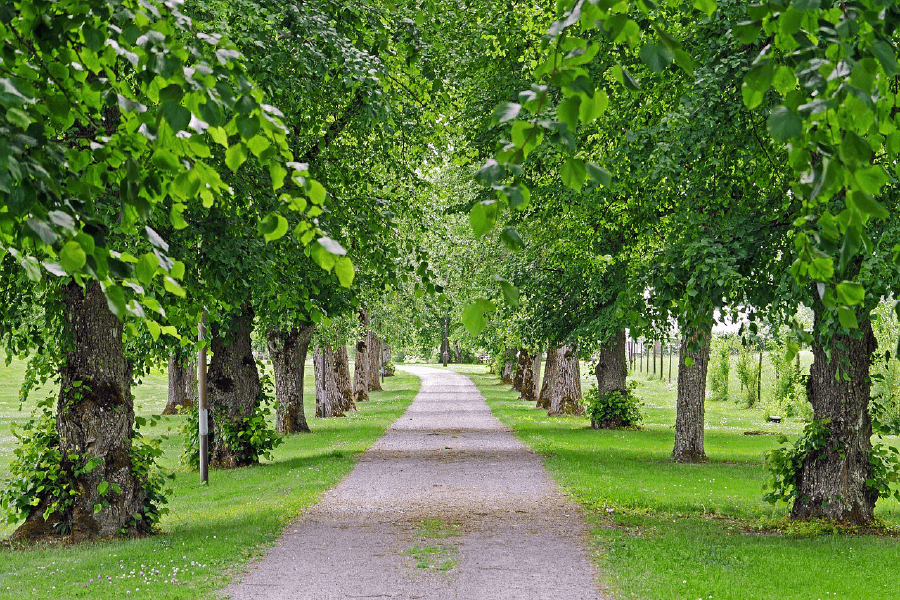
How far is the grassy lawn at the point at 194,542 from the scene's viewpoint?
27.0ft

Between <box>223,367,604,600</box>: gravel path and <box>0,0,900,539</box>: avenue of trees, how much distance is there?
8.09ft

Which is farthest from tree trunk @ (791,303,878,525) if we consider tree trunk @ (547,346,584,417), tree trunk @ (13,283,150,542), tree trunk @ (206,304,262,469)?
tree trunk @ (547,346,584,417)

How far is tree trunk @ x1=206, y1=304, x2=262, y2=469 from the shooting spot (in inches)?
706

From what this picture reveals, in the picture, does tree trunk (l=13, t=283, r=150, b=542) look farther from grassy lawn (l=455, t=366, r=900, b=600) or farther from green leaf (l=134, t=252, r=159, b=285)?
green leaf (l=134, t=252, r=159, b=285)

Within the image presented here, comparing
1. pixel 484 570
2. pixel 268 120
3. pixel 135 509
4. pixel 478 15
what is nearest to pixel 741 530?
pixel 484 570

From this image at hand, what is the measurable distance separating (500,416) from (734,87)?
937 inches

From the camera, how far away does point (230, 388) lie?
17.9 meters

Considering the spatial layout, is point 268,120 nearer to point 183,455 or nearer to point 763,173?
point 763,173

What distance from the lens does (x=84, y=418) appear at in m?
10.2

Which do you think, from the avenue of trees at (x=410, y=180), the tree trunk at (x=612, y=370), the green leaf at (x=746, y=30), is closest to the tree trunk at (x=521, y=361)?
the tree trunk at (x=612, y=370)

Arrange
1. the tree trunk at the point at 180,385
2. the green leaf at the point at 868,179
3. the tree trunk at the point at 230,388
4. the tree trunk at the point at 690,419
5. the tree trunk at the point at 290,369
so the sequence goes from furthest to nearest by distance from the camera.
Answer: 1. the tree trunk at the point at 180,385
2. the tree trunk at the point at 290,369
3. the tree trunk at the point at 690,419
4. the tree trunk at the point at 230,388
5. the green leaf at the point at 868,179

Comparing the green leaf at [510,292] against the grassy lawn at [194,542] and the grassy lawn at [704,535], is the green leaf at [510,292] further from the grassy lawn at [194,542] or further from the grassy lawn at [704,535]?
the grassy lawn at [194,542]

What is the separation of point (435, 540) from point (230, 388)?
28.0 ft

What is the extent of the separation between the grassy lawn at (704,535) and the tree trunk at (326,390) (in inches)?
447
